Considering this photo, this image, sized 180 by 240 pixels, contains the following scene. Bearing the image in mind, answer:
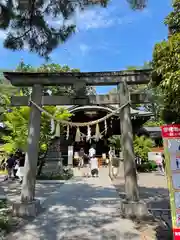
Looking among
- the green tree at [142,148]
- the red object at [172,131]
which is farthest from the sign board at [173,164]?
the green tree at [142,148]

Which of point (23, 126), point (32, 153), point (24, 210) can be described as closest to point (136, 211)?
point (24, 210)

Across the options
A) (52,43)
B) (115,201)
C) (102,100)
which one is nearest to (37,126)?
(102,100)

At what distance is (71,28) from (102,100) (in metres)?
2.61

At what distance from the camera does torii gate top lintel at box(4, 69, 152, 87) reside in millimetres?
6520

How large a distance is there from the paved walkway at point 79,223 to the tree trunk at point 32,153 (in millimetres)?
708

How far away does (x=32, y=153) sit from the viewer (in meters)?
6.26

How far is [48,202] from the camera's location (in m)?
7.73

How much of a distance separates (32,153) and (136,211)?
311 centimetres

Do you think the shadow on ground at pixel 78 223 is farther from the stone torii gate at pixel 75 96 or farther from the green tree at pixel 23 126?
the green tree at pixel 23 126

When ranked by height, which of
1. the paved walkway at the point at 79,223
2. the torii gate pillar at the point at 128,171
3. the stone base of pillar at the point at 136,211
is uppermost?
the torii gate pillar at the point at 128,171

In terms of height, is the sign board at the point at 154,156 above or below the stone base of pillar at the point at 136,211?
above

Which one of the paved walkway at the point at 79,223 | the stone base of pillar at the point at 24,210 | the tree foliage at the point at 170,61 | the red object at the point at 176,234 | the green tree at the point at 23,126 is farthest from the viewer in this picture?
the green tree at the point at 23,126

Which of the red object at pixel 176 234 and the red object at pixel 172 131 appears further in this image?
the red object at pixel 172 131

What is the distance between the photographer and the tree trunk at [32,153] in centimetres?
607
